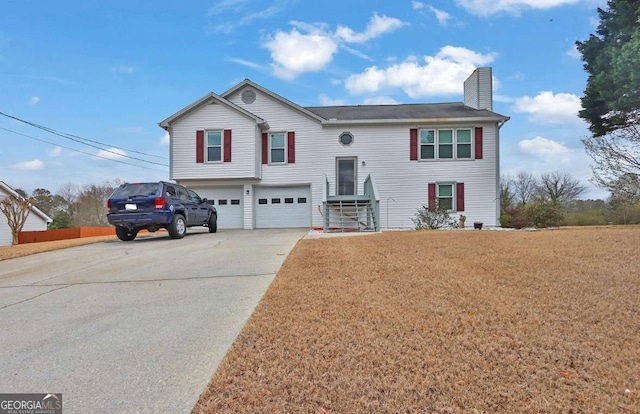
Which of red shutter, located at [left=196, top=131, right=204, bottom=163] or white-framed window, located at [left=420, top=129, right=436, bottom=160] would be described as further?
white-framed window, located at [left=420, top=129, right=436, bottom=160]

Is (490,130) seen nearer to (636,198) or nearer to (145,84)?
(636,198)

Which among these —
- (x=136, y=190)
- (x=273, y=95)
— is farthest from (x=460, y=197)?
(x=136, y=190)

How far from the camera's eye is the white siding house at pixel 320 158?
17016mm

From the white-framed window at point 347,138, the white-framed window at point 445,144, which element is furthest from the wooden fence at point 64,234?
the white-framed window at point 445,144

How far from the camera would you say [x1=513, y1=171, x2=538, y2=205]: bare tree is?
4064 cm

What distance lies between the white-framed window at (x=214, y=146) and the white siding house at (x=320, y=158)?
0.04 meters

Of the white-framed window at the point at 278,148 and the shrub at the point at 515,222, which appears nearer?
the white-framed window at the point at 278,148

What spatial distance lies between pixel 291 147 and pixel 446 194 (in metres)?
7.27

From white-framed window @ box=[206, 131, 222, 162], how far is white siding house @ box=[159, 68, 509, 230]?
0.04 m

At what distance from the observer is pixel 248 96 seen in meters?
17.7

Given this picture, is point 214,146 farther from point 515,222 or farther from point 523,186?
point 523,186

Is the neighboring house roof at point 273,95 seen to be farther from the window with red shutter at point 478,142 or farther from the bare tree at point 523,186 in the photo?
the bare tree at point 523,186

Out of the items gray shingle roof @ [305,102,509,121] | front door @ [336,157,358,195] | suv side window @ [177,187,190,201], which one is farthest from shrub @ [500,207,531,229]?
suv side window @ [177,187,190,201]

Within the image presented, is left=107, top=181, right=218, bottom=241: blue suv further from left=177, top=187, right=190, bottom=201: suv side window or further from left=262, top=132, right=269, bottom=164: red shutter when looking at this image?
left=262, top=132, right=269, bottom=164: red shutter
